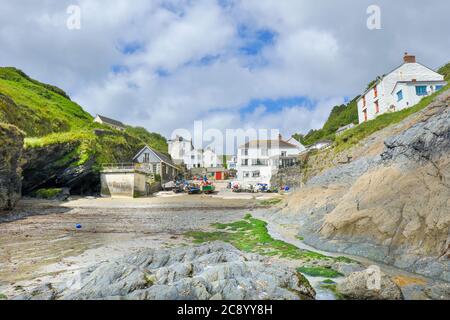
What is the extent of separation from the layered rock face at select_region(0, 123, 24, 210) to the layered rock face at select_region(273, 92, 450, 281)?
2675cm

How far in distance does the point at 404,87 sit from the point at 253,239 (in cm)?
3609

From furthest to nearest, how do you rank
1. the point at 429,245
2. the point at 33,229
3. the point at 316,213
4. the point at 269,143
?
1. the point at 269,143
2. the point at 33,229
3. the point at 316,213
4. the point at 429,245

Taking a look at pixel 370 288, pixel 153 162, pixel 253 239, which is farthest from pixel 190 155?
pixel 370 288

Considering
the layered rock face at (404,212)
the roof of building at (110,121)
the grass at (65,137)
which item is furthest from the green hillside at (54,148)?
the layered rock face at (404,212)

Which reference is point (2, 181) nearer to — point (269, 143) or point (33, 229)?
point (33, 229)

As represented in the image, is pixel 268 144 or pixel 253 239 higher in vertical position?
pixel 268 144

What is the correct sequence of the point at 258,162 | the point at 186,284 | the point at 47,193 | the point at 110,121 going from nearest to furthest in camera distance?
1. the point at 186,284
2. the point at 47,193
3. the point at 258,162
4. the point at 110,121

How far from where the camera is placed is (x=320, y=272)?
956cm

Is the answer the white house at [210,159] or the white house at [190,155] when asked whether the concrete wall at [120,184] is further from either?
the white house at [210,159]

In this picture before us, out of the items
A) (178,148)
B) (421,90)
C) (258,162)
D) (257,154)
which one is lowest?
(258,162)

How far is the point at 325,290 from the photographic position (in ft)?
26.5

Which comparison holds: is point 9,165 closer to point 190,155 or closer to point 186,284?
point 186,284
